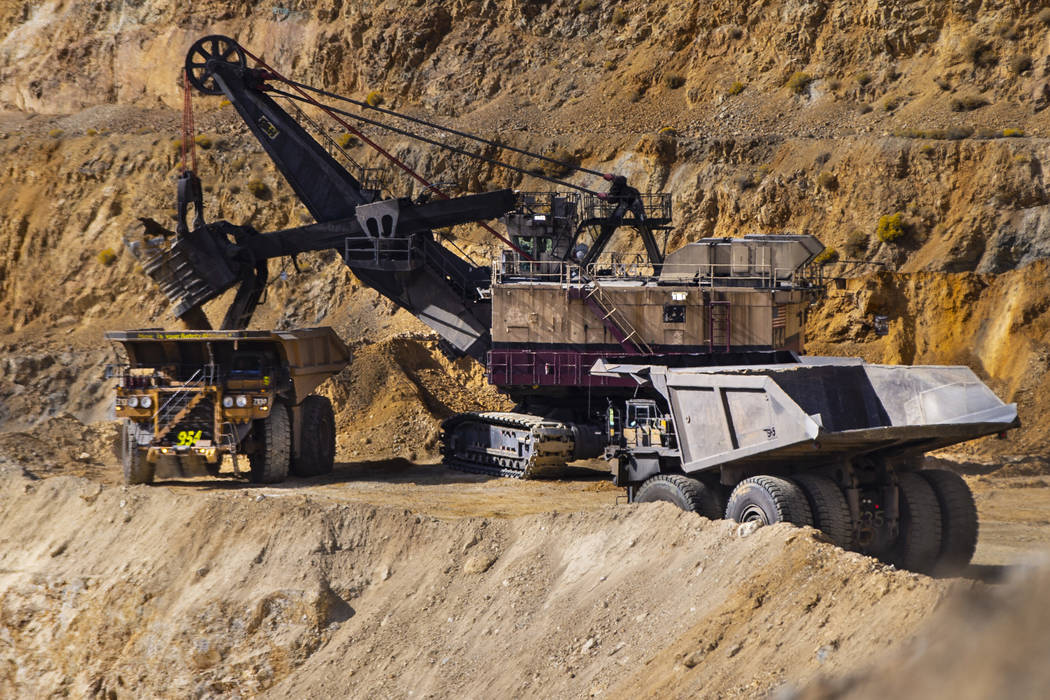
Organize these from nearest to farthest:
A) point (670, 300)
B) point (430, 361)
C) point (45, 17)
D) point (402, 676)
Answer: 1. point (402, 676)
2. point (670, 300)
3. point (430, 361)
4. point (45, 17)

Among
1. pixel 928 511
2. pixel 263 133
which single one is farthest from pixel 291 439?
pixel 928 511

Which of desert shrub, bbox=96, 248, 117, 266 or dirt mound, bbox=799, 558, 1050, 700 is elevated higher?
desert shrub, bbox=96, 248, 117, 266

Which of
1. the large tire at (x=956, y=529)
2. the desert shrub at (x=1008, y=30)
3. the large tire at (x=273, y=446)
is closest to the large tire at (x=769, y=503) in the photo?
the large tire at (x=956, y=529)

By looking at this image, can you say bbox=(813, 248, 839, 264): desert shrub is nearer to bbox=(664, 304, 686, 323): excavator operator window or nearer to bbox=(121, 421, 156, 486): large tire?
bbox=(664, 304, 686, 323): excavator operator window

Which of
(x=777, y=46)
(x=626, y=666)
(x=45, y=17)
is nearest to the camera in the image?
(x=626, y=666)

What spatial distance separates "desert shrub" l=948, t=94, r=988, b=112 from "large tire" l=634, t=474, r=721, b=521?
2206 centimetres

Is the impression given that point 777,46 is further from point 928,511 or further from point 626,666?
point 626,666

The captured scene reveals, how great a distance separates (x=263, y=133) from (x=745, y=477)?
13.2 metres

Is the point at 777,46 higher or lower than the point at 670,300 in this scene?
higher

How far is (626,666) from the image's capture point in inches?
430

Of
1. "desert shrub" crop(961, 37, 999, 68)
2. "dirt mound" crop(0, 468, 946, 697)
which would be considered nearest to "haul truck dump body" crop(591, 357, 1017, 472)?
"dirt mound" crop(0, 468, 946, 697)

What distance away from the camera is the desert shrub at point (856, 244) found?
30.7 meters

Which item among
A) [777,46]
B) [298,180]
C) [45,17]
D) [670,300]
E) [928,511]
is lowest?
[928,511]

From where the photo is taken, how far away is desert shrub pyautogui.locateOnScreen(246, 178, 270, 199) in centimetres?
3959
